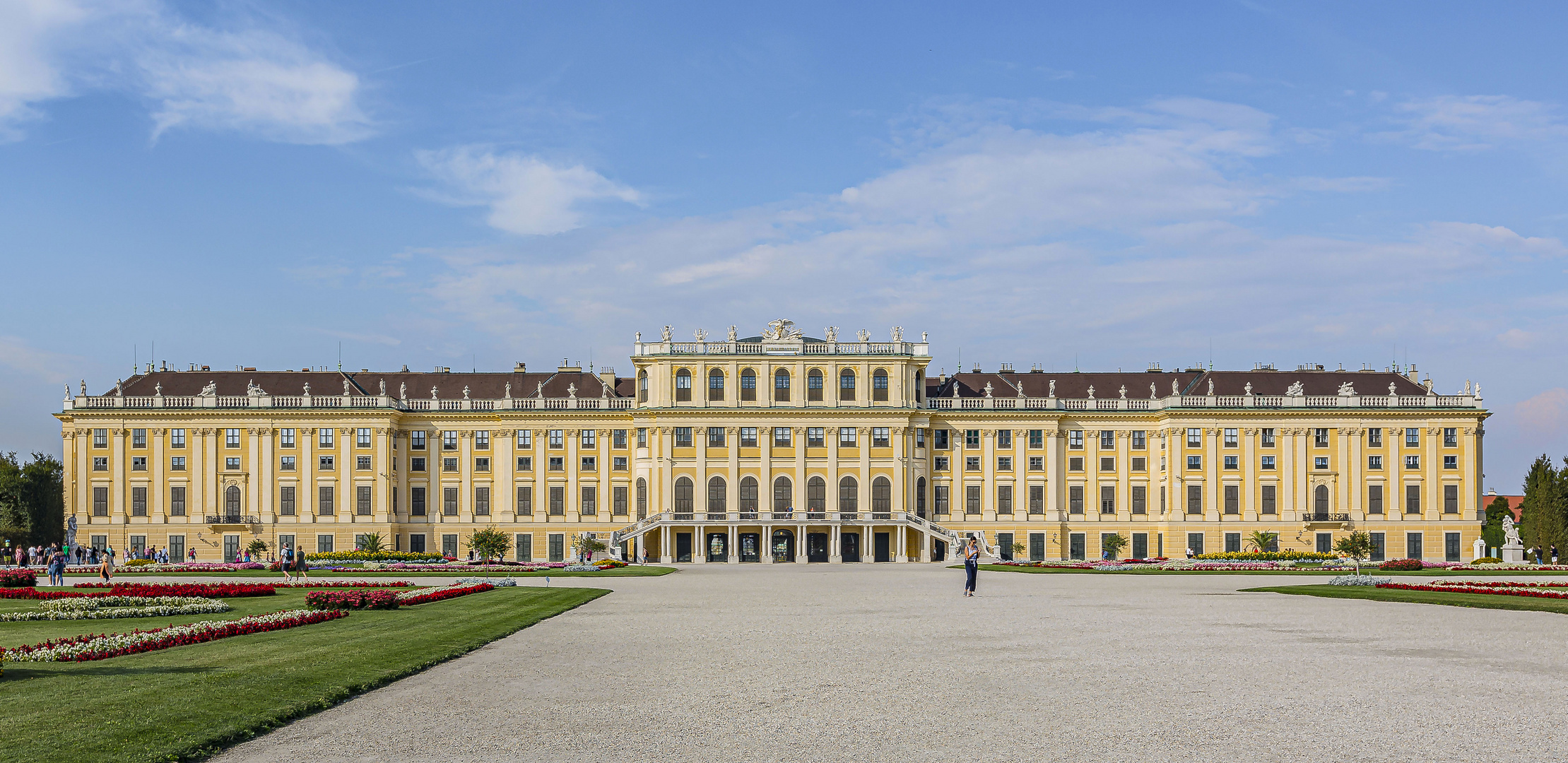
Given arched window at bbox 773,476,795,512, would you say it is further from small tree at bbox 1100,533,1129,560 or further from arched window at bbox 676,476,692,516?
small tree at bbox 1100,533,1129,560

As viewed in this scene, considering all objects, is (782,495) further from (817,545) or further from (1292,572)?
(1292,572)

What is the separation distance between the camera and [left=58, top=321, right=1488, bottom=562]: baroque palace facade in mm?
90938

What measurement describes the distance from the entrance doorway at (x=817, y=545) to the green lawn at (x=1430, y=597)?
48724mm

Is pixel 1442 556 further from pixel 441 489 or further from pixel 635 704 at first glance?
A: pixel 635 704

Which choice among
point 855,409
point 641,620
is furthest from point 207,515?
point 641,620

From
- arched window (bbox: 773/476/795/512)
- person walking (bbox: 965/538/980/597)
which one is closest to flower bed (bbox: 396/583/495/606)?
person walking (bbox: 965/538/980/597)

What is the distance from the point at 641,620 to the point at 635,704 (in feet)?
44.1

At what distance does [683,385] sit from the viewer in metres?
91.4

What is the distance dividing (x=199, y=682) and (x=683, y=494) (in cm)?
7394

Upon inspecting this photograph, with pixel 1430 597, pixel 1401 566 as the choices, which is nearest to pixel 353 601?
pixel 1430 597

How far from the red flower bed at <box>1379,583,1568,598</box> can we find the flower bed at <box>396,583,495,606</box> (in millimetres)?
29750

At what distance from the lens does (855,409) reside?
91.2 metres

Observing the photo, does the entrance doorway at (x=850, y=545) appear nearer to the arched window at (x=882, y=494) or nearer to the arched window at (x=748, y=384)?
the arched window at (x=882, y=494)

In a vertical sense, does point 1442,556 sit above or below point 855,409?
below
